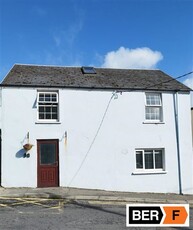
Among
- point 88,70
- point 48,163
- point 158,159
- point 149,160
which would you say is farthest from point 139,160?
point 88,70

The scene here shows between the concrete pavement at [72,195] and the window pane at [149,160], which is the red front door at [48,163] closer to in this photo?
the concrete pavement at [72,195]

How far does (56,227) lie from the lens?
8.45 meters

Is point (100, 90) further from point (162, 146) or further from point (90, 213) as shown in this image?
point (90, 213)

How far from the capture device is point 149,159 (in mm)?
16906

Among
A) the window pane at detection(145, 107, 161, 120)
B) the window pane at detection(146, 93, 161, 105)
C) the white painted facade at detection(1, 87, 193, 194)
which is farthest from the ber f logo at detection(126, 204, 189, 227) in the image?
the window pane at detection(146, 93, 161, 105)

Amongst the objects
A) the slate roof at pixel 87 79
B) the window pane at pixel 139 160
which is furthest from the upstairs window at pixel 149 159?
the slate roof at pixel 87 79

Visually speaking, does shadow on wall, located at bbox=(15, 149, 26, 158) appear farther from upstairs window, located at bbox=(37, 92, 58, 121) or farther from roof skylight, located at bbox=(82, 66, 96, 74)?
roof skylight, located at bbox=(82, 66, 96, 74)

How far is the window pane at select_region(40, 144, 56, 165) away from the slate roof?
307 cm

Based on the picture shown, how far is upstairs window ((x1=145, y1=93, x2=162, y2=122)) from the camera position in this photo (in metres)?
17.1

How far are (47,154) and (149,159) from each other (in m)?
5.59

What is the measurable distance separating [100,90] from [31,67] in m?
4.50


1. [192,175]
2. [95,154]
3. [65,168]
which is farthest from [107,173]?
[192,175]

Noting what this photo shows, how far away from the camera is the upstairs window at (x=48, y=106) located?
15.5m

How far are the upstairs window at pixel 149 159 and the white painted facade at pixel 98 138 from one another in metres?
0.33
